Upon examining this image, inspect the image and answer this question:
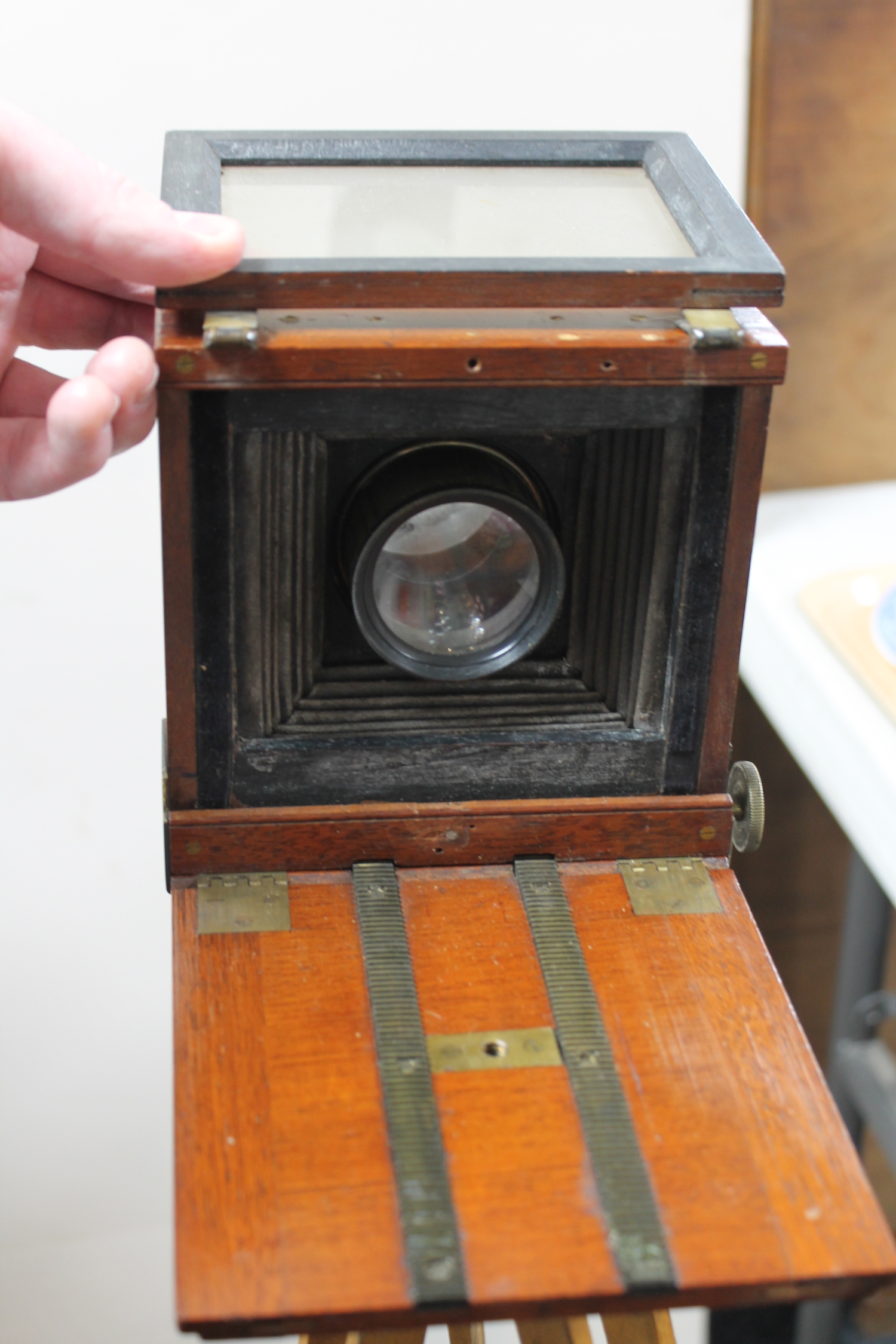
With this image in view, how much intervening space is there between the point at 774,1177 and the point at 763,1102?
49 millimetres

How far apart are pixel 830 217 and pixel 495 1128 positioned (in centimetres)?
126

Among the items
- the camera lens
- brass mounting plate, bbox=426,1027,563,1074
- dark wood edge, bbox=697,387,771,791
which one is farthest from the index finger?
brass mounting plate, bbox=426,1027,563,1074

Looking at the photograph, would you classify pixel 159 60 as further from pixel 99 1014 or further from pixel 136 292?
pixel 99 1014

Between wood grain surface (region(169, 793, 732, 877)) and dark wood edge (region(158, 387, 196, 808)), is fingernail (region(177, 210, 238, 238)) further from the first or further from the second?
wood grain surface (region(169, 793, 732, 877))

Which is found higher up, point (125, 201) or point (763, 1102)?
point (125, 201)

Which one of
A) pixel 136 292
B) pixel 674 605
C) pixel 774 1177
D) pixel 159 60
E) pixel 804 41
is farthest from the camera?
pixel 804 41

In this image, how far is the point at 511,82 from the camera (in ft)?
4.98

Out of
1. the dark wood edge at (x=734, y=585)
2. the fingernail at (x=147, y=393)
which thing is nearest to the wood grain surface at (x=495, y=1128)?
the dark wood edge at (x=734, y=585)

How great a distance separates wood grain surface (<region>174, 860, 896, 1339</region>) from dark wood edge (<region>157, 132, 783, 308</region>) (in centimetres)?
39

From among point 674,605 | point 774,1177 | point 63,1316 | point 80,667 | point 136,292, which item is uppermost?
point 136,292

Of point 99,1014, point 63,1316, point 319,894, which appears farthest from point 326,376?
point 63,1316

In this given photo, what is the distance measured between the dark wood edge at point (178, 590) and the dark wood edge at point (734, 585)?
1.09 ft

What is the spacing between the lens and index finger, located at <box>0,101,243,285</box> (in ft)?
2.74

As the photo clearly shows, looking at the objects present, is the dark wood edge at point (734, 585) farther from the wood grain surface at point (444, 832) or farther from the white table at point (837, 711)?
the white table at point (837, 711)
